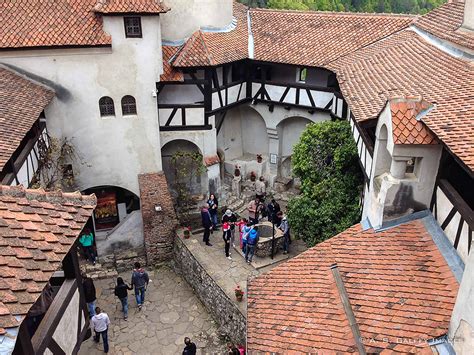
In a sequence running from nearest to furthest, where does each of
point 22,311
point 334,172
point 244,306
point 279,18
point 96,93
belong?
point 22,311 → point 244,306 → point 334,172 → point 96,93 → point 279,18

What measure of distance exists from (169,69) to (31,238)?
12.6 meters

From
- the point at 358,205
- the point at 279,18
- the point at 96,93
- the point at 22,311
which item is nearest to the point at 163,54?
the point at 96,93

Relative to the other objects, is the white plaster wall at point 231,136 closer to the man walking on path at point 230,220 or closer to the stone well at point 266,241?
the man walking on path at point 230,220

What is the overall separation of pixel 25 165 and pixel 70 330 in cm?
713

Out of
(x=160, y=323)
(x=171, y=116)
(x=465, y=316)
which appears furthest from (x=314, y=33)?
(x=465, y=316)

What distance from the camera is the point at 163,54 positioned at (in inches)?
732

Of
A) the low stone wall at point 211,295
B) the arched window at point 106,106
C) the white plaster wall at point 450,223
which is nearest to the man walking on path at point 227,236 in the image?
the low stone wall at point 211,295

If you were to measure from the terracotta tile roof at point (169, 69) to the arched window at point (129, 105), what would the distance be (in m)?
1.51

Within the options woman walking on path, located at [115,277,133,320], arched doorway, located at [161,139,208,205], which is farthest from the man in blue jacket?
arched doorway, located at [161,139,208,205]

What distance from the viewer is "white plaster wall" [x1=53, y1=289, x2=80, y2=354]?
8.29 meters

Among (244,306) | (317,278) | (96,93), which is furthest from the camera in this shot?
(96,93)

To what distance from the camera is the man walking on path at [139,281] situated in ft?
48.5

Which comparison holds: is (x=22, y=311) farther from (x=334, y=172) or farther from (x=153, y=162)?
(x=153, y=162)

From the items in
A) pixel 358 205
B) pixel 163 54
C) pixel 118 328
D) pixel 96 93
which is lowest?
pixel 118 328
